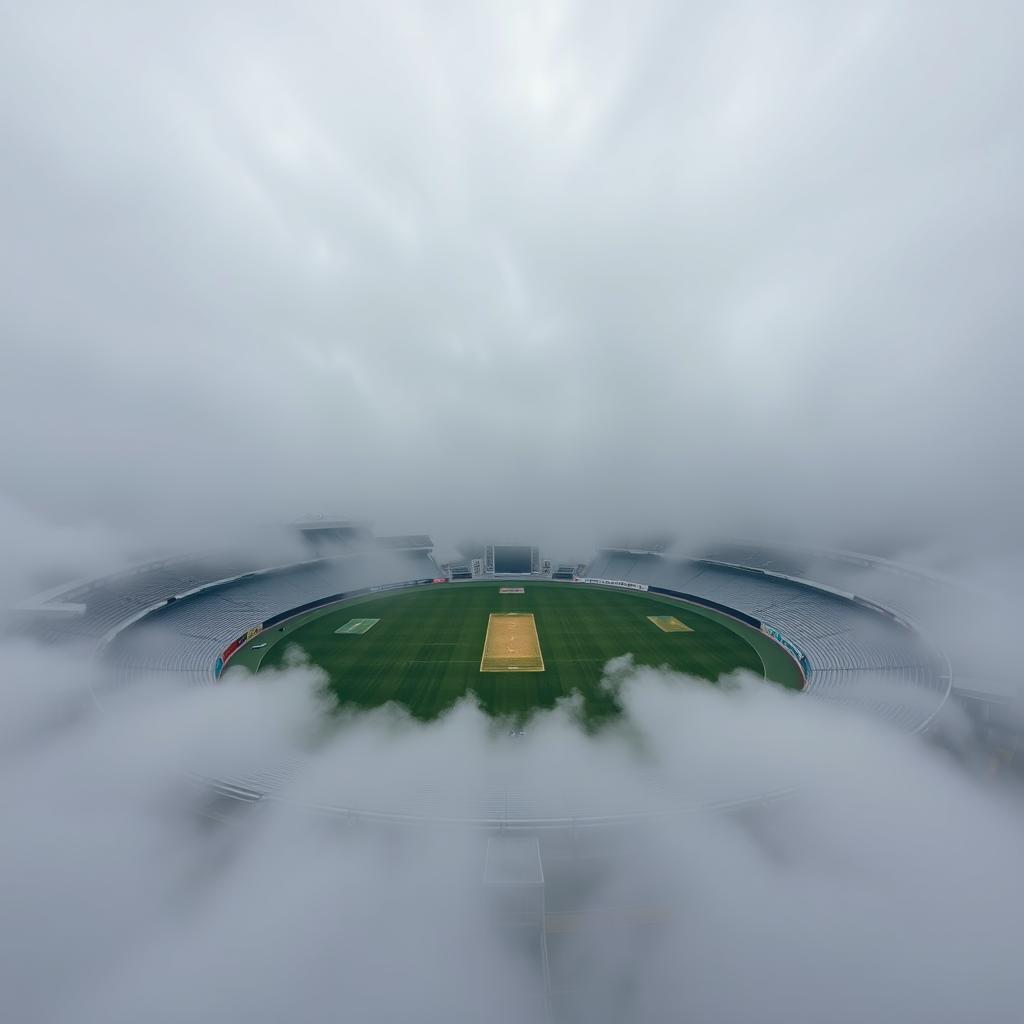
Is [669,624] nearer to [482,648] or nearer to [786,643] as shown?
[786,643]

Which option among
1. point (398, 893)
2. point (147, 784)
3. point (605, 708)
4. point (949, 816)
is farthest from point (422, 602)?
point (949, 816)

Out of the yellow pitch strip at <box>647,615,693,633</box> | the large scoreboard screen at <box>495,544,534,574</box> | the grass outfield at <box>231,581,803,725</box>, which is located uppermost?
the large scoreboard screen at <box>495,544,534,574</box>

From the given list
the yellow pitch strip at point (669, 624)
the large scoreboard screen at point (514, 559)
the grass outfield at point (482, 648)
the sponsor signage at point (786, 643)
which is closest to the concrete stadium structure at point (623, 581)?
the sponsor signage at point (786, 643)

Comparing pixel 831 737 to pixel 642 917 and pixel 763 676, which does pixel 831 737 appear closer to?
pixel 763 676

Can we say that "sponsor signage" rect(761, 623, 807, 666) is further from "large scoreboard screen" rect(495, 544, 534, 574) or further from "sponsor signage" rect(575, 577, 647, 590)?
"large scoreboard screen" rect(495, 544, 534, 574)

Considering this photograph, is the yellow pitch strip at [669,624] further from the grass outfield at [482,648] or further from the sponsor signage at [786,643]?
the sponsor signage at [786,643]

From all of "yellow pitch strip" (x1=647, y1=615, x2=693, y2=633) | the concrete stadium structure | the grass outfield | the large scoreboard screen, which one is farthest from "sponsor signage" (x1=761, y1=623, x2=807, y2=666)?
the large scoreboard screen
